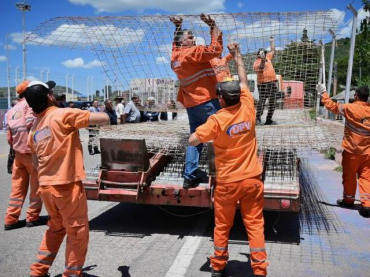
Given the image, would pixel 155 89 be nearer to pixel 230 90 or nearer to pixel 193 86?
pixel 193 86

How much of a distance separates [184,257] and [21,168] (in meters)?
2.64

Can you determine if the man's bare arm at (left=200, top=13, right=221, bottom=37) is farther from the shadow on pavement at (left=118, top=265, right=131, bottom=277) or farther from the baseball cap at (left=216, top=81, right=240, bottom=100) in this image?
the shadow on pavement at (left=118, top=265, right=131, bottom=277)

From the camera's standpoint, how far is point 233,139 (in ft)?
11.7

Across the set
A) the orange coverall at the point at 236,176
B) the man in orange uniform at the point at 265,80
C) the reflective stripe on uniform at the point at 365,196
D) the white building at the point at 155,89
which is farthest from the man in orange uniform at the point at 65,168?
the reflective stripe on uniform at the point at 365,196

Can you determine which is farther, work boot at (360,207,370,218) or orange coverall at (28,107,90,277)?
work boot at (360,207,370,218)

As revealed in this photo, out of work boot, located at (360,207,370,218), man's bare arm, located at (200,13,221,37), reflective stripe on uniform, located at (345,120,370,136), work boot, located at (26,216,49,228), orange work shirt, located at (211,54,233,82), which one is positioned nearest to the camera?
man's bare arm, located at (200,13,221,37)

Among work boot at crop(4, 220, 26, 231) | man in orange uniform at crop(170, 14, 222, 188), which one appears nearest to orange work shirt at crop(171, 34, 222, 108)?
man in orange uniform at crop(170, 14, 222, 188)

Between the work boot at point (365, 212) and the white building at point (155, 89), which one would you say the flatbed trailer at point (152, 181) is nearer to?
the work boot at point (365, 212)

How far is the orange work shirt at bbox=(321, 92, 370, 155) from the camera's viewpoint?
5836mm

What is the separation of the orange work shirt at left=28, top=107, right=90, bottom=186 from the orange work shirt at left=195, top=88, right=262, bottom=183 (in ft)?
3.57

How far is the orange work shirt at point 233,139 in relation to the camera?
3545 mm

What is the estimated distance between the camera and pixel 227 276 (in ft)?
12.5

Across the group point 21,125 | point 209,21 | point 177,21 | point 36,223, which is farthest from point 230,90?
point 36,223

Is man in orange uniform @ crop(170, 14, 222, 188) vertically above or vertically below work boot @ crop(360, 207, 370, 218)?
above
